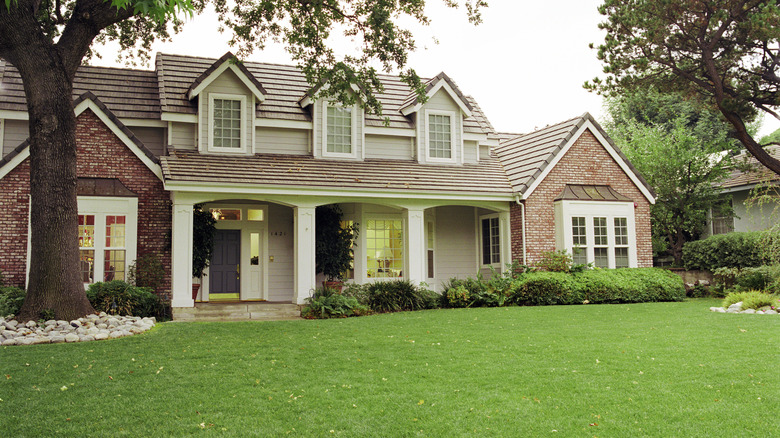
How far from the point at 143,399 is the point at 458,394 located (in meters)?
3.37

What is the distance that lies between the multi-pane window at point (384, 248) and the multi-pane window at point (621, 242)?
6.65 metres

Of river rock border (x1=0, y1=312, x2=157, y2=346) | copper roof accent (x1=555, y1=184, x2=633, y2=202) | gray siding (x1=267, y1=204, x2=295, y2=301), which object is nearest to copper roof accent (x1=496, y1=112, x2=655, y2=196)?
copper roof accent (x1=555, y1=184, x2=633, y2=202)

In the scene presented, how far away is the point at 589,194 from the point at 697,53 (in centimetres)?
547

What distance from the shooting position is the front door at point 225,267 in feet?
57.2

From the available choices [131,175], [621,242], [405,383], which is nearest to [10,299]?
[131,175]

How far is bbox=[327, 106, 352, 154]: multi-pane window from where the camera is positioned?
59.8 ft

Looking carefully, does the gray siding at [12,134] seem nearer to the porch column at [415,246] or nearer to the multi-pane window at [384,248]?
the multi-pane window at [384,248]

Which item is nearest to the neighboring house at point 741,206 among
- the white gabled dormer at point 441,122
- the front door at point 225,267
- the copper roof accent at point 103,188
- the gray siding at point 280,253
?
the white gabled dormer at point 441,122

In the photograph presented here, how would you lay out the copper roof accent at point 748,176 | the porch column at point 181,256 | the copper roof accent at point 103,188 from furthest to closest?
the copper roof accent at point 748,176 → the copper roof accent at point 103,188 → the porch column at point 181,256

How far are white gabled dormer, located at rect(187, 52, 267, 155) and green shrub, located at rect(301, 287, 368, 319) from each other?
5172 mm

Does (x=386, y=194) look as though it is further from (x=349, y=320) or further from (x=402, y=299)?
(x=349, y=320)

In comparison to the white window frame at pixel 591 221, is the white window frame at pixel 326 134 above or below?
above

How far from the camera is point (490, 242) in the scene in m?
19.5

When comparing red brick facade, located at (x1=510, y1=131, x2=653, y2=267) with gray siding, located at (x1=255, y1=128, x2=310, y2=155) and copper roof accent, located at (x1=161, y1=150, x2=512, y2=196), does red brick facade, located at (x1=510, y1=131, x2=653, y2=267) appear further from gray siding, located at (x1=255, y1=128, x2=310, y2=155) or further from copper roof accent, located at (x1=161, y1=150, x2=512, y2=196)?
gray siding, located at (x1=255, y1=128, x2=310, y2=155)
